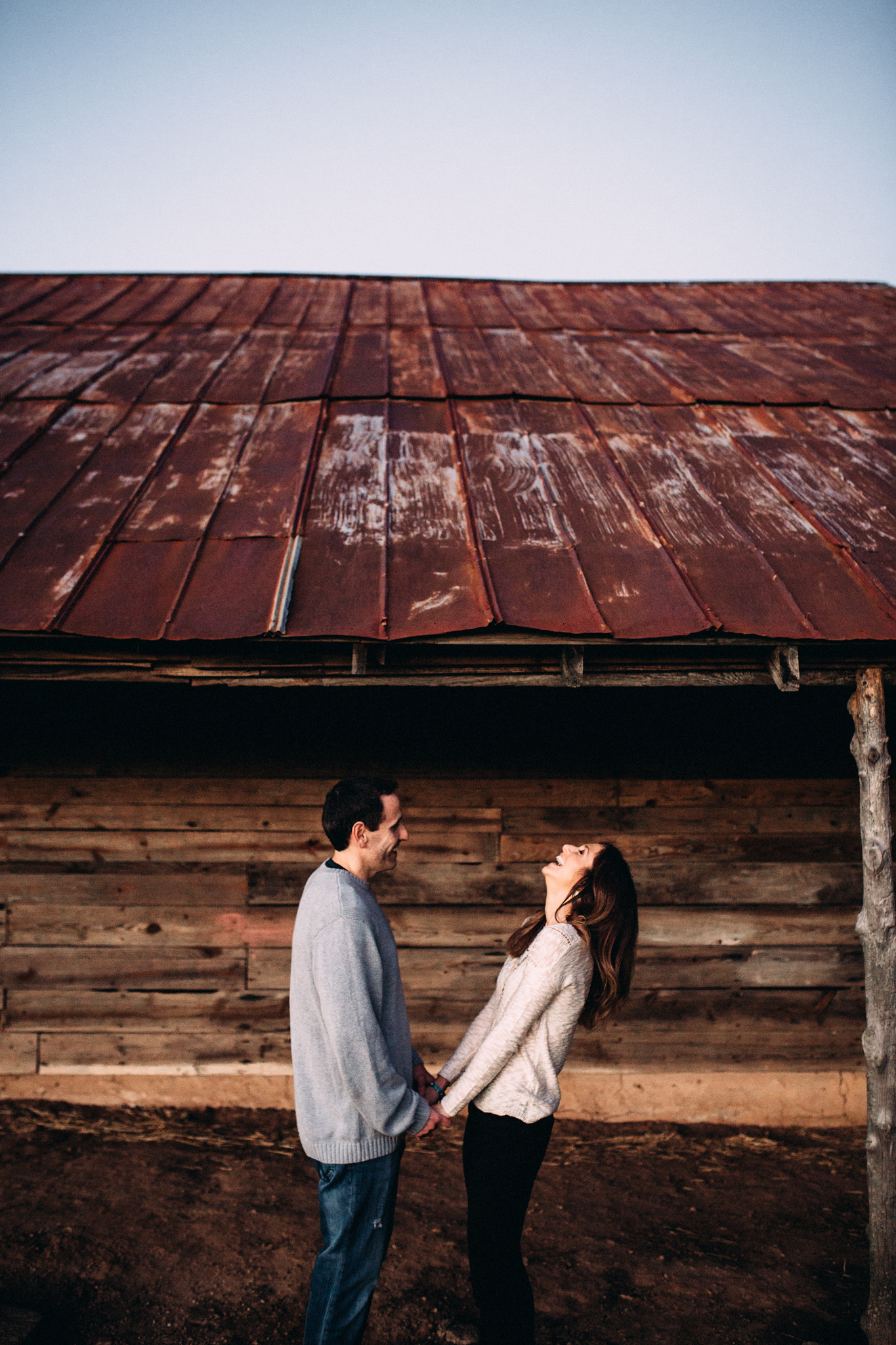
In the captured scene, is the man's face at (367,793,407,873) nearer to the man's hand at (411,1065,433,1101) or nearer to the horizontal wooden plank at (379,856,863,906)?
the man's hand at (411,1065,433,1101)

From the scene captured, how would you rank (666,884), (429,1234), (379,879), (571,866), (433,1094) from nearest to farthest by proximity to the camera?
1. (571,866)
2. (433,1094)
3. (429,1234)
4. (379,879)
5. (666,884)

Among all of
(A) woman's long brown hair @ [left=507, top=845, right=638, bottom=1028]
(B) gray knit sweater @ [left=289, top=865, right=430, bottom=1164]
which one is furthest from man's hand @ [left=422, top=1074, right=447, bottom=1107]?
(A) woman's long brown hair @ [left=507, top=845, right=638, bottom=1028]

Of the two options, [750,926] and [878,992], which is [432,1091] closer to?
[878,992]

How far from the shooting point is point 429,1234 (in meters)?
3.49

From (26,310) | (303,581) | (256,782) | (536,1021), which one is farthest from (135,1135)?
(26,310)

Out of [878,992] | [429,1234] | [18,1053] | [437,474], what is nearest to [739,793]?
[878,992]

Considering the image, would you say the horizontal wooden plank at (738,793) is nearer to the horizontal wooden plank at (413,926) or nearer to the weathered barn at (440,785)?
the weathered barn at (440,785)

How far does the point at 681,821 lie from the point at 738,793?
0.38m

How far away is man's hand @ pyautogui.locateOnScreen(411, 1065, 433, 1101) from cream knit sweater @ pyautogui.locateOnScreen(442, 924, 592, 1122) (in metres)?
0.21

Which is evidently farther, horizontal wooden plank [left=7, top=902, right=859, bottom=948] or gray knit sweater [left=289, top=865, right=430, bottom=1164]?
horizontal wooden plank [left=7, top=902, right=859, bottom=948]

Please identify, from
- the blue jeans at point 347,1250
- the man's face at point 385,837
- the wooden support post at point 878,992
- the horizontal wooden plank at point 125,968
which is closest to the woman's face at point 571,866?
the man's face at point 385,837

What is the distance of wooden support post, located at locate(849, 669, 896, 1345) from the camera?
9.29 feet

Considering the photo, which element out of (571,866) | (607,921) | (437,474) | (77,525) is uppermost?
(437,474)

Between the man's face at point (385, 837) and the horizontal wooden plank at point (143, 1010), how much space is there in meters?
2.44
